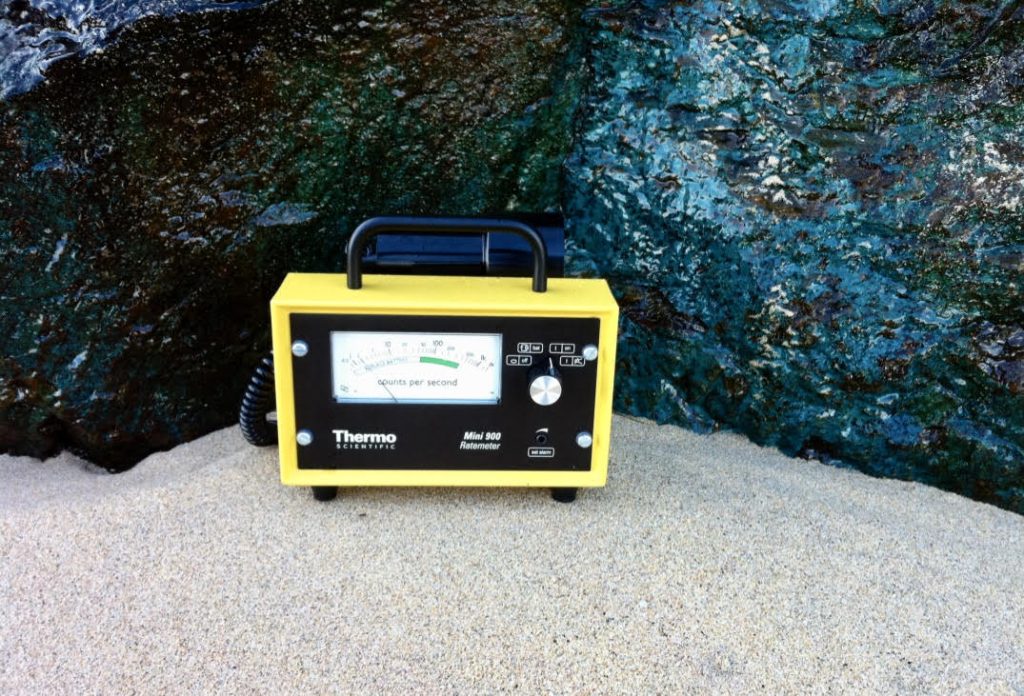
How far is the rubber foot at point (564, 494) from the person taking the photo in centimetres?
159

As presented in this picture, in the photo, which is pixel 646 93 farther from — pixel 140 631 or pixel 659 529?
pixel 140 631

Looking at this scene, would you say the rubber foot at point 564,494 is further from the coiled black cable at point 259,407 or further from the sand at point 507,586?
the coiled black cable at point 259,407

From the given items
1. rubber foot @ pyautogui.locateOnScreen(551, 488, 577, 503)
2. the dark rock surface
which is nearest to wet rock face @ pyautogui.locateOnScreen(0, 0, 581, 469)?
the dark rock surface

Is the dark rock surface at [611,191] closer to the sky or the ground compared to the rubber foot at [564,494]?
closer to the sky

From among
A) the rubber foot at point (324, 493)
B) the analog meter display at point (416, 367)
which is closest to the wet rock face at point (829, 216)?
the analog meter display at point (416, 367)

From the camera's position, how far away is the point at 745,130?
1812 millimetres

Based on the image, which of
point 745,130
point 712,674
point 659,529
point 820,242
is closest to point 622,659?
point 712,674

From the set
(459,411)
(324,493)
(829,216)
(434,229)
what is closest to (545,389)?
(459,411)

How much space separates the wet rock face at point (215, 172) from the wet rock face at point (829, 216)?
9.2 inches

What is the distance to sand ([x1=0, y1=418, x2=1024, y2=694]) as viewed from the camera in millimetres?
1188

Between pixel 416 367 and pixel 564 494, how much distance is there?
39cm

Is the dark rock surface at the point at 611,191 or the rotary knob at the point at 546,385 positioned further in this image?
the dark rock surface at the point at 611,191

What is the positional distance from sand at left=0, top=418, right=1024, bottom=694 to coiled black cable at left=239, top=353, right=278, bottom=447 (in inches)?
2.1

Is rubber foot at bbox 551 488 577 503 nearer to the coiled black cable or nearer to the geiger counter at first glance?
the geiger counter
